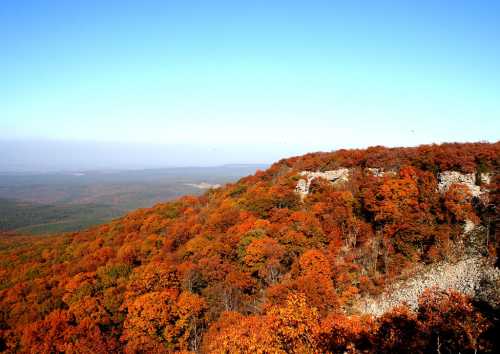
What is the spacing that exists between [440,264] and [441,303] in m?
10.8

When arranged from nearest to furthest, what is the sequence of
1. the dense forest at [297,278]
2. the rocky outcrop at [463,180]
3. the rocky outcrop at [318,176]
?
the dense forest at [297,278] < the rocky outcrop at [463,180] < the rocky outcrop at [318,176]

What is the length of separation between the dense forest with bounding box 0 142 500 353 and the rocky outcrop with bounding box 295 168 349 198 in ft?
3.36

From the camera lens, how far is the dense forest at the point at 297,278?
1834cm

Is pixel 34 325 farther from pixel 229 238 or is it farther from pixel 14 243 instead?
pixel 14 243

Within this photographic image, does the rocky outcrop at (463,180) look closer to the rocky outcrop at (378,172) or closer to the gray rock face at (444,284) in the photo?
the rocky outcrop at (378,172)

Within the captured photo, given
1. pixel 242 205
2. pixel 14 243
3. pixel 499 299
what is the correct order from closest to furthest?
pixel 499 299 → pixel 242 205 → pixel 14 243

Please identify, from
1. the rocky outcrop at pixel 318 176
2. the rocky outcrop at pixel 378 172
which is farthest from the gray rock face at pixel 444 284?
the rocky outcrop at pixel 318 176

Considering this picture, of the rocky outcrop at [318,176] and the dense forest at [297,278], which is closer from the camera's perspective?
the dense forest at [297,278]

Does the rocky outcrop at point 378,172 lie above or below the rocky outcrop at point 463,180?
above

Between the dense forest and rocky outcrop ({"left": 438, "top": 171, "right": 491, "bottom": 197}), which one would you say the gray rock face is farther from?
rocky outcrop ({"left": 438, "top": 171, "right": 491, "bottom": 197})

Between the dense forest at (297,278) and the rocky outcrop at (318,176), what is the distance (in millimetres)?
1024

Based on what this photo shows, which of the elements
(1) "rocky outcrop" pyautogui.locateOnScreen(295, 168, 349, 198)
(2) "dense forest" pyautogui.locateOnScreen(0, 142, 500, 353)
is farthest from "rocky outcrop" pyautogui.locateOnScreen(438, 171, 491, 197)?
(1) "rocky outcrop" pyautogui.locateOnScreen(295, 168, 349, 198)

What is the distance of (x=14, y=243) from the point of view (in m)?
93.9

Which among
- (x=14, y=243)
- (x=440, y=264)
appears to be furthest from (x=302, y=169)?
(x=14, y=243)
